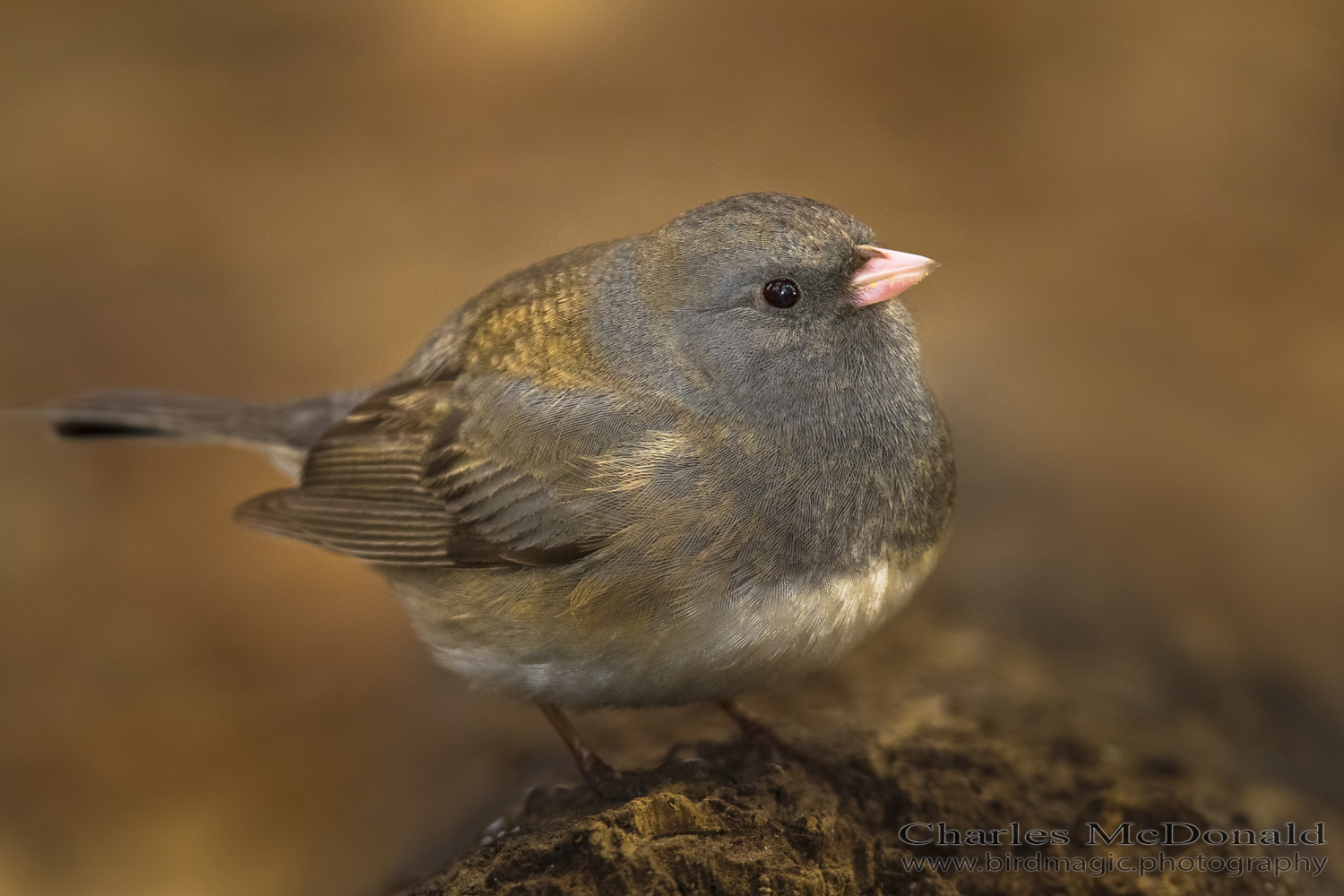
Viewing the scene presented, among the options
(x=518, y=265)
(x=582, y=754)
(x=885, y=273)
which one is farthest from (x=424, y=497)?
(x=518, y=265)

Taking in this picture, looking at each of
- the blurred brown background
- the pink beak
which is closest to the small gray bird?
the pink beak

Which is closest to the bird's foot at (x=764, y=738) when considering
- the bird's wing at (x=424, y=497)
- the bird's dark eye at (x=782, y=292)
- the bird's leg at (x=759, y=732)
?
the bird's leg at (x=759, y=732)

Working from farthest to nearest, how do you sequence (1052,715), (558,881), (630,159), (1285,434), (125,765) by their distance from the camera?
(630,159), (1285,434), (125,765), (1052,715), (558,881)

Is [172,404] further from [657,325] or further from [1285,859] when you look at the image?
[1285,859]

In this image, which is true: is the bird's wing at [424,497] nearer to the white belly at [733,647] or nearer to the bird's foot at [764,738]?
the white belly at [733,647]

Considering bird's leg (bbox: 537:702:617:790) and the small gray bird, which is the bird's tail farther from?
bird's leg (bbox: 537:702:617:790)

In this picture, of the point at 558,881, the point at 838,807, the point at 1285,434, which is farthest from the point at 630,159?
the point at 558,881

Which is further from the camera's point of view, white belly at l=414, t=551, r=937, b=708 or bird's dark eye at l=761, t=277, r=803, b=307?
bird's dark eye at l=761, t=277, r=803, b=307
